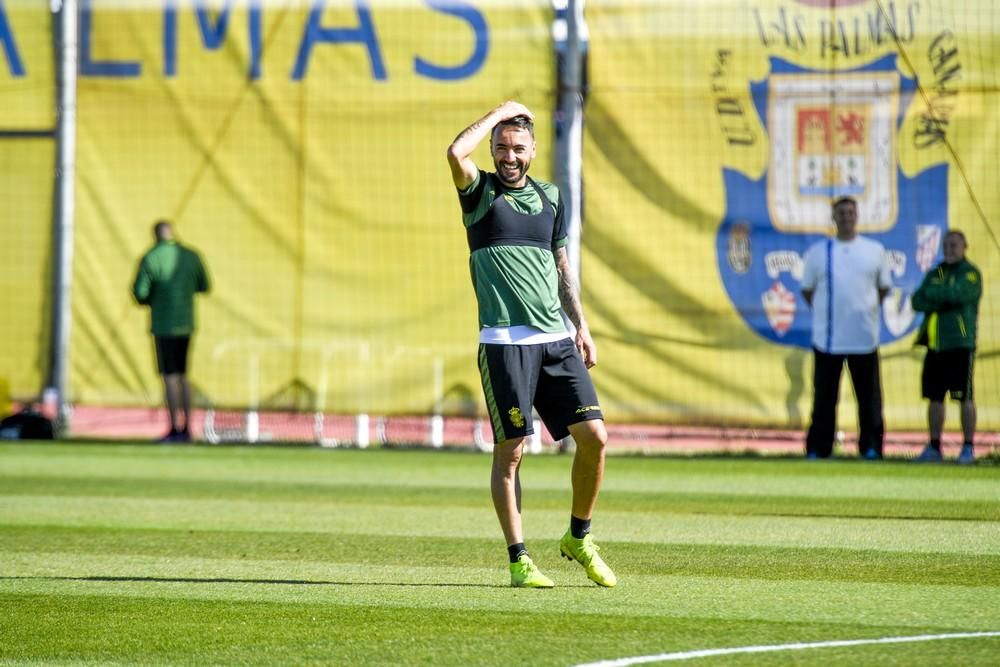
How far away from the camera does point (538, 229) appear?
306 inches

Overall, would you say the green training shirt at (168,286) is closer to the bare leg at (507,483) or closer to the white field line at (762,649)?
the bare leg at (507,483)

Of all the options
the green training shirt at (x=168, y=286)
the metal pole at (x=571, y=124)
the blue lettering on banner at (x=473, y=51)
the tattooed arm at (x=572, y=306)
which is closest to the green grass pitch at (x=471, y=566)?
the tattooed arm at (x=572, y=306)

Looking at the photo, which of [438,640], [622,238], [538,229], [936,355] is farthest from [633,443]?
[438,640]

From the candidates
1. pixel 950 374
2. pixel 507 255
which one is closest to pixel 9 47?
pixel 950 374

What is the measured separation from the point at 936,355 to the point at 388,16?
654 cm

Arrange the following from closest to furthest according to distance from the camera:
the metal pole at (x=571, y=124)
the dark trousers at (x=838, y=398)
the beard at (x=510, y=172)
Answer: the beard at (x=510, y=172) < the dark trousers at (x=838, y=398) < the metal pole at (x=571, y=124)

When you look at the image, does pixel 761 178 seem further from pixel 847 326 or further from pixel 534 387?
pixel 534 387

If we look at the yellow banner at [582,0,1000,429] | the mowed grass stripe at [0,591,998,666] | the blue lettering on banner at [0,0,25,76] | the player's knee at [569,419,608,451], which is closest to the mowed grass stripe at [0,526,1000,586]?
the player's knee at [569,419,608,451]

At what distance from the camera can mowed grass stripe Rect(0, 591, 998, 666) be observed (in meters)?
5.75

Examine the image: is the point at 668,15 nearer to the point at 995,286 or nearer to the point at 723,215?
the point at 723,215

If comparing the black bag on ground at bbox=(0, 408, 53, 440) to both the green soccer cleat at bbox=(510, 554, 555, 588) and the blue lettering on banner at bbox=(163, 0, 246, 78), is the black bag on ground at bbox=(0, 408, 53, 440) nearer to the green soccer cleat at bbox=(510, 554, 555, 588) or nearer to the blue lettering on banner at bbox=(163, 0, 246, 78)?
the blue lettering on banner at bbox=(163, 0, 246, 78)

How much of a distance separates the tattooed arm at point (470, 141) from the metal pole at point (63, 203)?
11737 mm

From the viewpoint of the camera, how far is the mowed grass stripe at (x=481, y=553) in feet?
26.2

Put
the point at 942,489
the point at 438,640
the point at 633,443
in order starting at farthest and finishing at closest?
the point at 633,443 → the point at 942,489 → the point at 438,640
